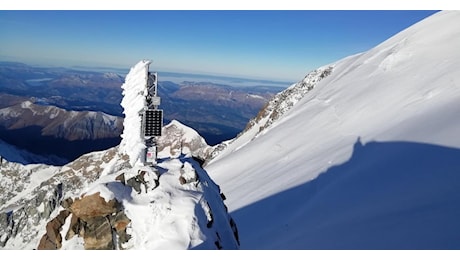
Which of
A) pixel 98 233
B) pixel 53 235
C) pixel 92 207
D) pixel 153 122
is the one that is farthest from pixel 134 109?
pixel 53 235

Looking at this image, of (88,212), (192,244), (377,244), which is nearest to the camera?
(192,244)

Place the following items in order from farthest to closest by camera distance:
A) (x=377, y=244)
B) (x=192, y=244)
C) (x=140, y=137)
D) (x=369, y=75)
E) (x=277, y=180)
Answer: (x=369, y=75) → (x=277, y=180) → (x=140, y=137) → (x=377, y=244) → (x=192, y=244)

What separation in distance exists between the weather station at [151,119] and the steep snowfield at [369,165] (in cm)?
825

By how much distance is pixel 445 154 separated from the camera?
21.2 m

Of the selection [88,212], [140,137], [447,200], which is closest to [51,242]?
[88,212]

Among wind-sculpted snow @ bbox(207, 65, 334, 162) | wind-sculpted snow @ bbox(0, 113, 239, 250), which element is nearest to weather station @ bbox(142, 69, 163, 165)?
wind-sculpted snow @ bbox(0, 113, 239, 250)

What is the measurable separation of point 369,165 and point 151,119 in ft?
51.2

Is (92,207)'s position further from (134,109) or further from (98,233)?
(134,109)

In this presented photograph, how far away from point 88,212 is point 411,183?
15728mm

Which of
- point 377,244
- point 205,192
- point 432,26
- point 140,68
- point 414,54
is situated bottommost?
point 377,244

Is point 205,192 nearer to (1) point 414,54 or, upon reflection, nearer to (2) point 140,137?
(2) point 140,137

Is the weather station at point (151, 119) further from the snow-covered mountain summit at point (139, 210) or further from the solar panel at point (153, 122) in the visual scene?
the snow-covered mountain summit at point (139, 210)

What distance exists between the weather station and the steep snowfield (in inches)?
325

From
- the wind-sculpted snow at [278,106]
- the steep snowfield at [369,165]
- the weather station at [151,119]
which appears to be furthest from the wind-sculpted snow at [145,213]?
the wind-sculpted snow at [278,106]
